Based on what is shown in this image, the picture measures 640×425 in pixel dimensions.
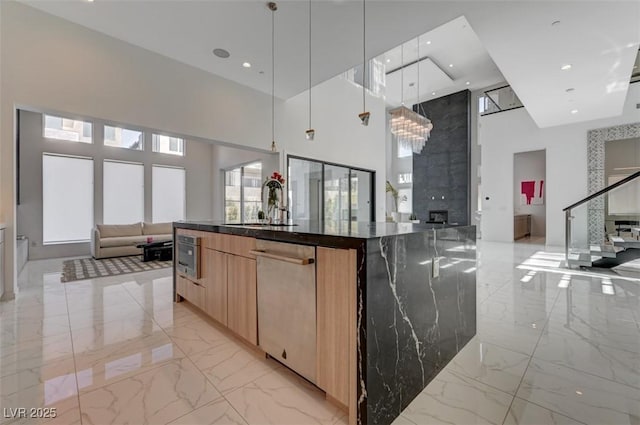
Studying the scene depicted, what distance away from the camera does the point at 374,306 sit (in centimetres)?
128

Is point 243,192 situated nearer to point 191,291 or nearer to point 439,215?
point 191,291

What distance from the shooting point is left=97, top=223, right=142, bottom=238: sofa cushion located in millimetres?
6352

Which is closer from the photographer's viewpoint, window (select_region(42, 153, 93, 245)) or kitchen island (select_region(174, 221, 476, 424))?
kitchen island (select_region(174, 221, 476, 424))

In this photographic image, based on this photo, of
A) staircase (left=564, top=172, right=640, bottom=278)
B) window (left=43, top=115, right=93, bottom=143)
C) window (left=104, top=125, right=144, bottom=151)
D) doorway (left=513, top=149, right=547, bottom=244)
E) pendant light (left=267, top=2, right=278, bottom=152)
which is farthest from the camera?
doorway (left=513, top=149, right=547, bottom=244)

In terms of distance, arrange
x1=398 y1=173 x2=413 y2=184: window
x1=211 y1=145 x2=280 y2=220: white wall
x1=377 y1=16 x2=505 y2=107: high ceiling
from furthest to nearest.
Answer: x1=398 y1=173 x2=413 y2=184: window < x1=211 y1=145 x2=280 y2=220: white wall < x1=377 y1=16 x2=505 y2=107: high ceiling

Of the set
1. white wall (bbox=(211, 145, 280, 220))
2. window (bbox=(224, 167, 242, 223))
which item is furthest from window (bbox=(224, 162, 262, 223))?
white wall (bbox=(211, 145, 280, 220))

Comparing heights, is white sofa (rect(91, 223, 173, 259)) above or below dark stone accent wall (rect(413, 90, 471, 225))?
below

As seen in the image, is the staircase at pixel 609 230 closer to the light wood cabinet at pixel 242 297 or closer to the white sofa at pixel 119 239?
the light wood cabinet at pixel 242 297

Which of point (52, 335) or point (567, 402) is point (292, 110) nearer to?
point (52, 335)

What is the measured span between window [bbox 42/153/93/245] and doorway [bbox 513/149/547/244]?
13.3 meters

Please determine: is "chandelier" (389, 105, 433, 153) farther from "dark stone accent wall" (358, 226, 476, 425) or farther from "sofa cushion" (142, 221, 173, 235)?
"sofa cushion" (142, 221, 173, 235)

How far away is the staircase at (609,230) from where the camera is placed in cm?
443

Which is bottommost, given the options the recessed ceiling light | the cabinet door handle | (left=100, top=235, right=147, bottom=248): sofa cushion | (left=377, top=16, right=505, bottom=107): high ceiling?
(left=100, top=235, right=147, bottom=248): sofa cushion

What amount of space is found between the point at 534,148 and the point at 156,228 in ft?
36.5
